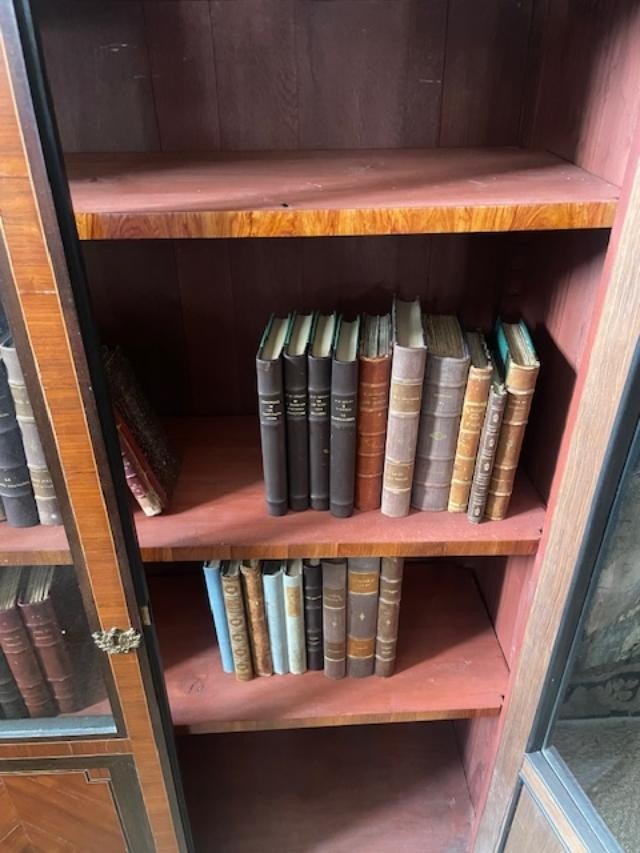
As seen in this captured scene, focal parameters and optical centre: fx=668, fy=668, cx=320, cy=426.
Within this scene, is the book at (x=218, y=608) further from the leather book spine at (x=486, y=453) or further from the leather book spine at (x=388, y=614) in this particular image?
the leather book spine at (x=486, y=453)

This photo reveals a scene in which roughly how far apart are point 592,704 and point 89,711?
71 cm

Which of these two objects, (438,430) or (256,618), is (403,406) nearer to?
(438,430)

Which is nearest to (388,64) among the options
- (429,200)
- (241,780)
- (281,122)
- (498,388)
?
(281,122)

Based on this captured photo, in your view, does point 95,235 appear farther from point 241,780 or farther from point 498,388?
point 241,780

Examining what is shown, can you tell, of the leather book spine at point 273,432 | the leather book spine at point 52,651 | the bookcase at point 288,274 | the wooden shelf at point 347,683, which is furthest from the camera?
the wooden shelf at point 347,683

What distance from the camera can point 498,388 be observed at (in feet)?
2.76

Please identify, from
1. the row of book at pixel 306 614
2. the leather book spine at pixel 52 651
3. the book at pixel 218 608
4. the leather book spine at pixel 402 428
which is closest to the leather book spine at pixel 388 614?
the row of book at pixel 306 614

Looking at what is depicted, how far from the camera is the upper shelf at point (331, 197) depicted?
67 centimetres

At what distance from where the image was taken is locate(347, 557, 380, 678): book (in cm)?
100

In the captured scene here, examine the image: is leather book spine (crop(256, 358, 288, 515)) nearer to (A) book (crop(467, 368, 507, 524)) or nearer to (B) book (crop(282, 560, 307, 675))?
(B) book (crop(282, 560, 307, 675))

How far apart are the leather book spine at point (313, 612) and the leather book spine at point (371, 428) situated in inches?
5.0

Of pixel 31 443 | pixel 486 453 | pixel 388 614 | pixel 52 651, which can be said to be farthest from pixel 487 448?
pixel 52 651

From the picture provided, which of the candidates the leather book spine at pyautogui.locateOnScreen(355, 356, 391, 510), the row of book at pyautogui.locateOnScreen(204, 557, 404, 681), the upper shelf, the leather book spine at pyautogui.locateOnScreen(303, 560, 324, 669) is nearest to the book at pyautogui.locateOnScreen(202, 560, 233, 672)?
the row of book at pyautogui.locateOnScreen(204, 557, 404, 681)

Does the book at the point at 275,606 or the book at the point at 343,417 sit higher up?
the book at the point at 343,417
